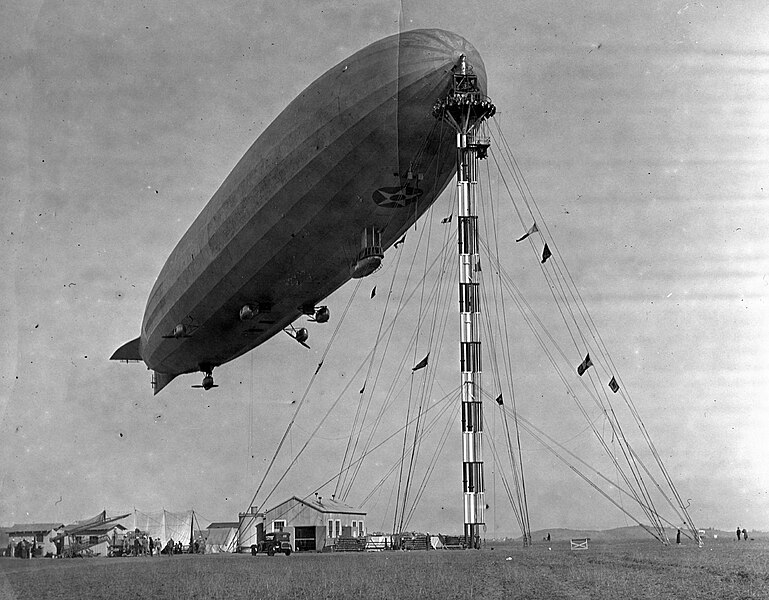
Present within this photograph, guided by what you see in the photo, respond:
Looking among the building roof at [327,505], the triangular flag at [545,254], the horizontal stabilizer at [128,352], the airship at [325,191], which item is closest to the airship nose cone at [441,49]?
the airship at [325,191]

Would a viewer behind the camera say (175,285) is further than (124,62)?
Yes

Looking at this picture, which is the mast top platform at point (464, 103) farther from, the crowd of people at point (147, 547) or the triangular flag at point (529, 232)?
the crowd of people at point (147, 547)

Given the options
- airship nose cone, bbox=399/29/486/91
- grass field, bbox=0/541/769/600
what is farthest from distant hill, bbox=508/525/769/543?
airship nose cone, bbox=399/29/486/91

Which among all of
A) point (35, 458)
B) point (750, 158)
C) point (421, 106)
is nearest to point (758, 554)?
point (750, 158)

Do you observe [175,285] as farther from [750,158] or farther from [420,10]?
[750,158]

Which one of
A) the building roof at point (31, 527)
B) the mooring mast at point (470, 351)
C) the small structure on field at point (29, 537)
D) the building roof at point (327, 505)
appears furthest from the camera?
the building roof at point (327, 505)

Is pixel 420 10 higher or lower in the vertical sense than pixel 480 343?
higher

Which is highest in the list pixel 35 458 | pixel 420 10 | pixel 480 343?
pixel 420 10
